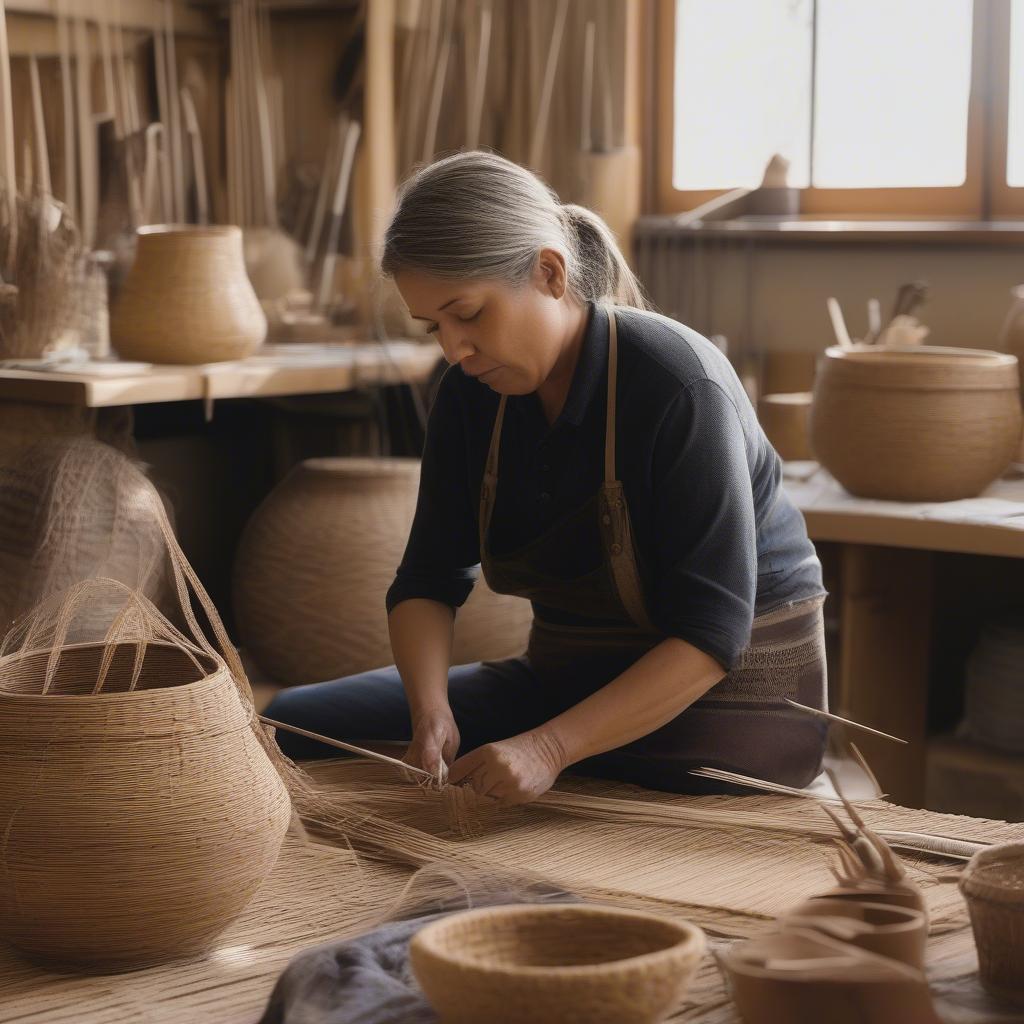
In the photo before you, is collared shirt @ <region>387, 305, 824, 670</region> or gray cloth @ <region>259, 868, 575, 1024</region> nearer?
gray cloth @ <region>259, 868, 575, 1024</region>

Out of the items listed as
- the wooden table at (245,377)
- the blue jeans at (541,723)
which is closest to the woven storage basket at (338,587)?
the wooden table at (245,377)

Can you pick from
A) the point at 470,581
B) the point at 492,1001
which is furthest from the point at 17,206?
the point at 492,1001

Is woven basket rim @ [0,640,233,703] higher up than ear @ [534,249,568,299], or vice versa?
ear @ [534,249,568,299]

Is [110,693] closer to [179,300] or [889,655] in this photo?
[179,300]

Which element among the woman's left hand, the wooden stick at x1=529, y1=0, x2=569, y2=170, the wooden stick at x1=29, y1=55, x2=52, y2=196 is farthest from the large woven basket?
the wooden stick at x1=529, y1=0, x2=569, y2=170

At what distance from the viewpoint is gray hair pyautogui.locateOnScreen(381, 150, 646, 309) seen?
1.78 metres

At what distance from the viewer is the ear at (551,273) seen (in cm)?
186

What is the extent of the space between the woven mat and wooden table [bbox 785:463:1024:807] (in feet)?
2.65

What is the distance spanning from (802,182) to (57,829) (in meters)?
2.96

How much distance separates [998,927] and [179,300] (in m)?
2.17

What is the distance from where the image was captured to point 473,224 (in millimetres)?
1785

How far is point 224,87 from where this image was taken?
411 cm

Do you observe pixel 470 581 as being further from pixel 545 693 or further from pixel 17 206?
pixel 17 206

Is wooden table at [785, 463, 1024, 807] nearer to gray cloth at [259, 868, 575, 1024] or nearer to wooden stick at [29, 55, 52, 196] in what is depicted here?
gray cloth at [259, 868, 575, 1024]
